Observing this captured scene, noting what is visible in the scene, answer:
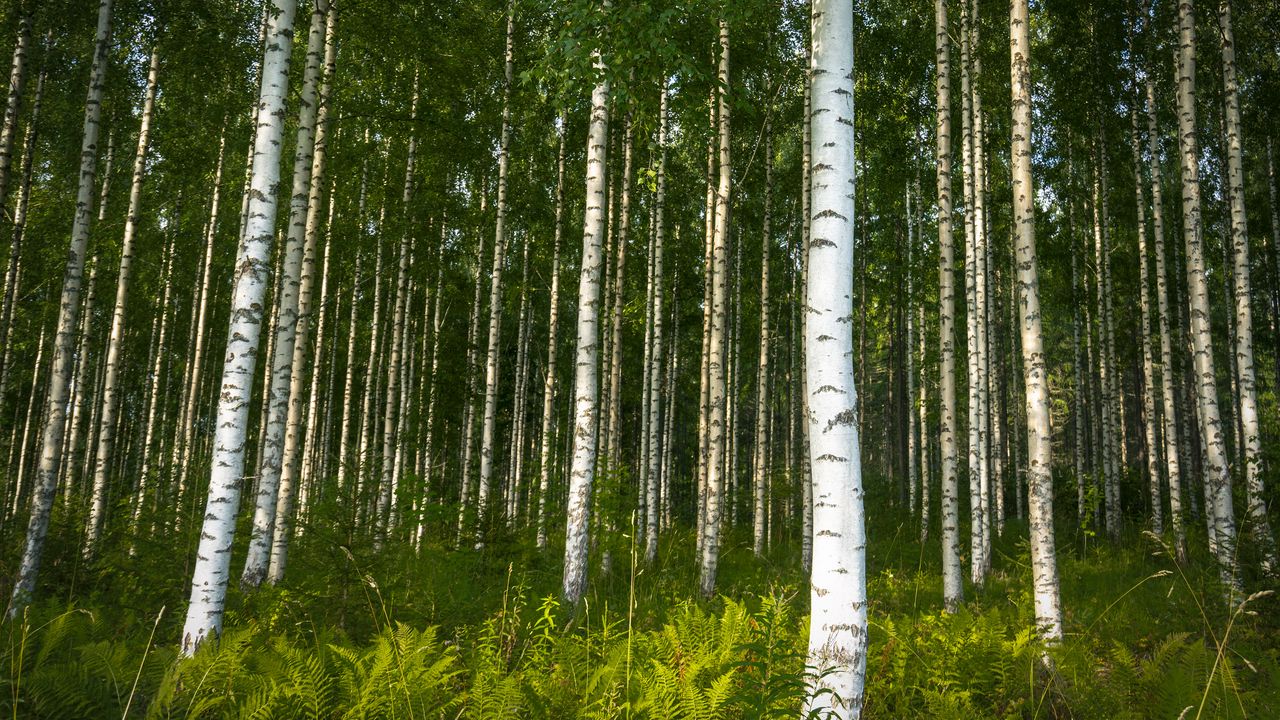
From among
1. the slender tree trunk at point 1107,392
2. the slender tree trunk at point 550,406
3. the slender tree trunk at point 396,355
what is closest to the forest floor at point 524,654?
the slender tree trunk at point 550,406

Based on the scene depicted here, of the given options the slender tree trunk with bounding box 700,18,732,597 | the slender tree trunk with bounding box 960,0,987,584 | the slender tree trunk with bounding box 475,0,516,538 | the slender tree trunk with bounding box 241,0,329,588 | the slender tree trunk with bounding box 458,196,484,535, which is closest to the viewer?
the slender tree trunk with bounding box 241,0,329,588

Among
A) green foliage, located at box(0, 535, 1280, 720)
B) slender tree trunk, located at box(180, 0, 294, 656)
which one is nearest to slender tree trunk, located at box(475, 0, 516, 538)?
green foliage, located at box(0, 535, 1280, 720)

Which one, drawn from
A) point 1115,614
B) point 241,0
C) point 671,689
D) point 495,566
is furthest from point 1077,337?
point 241,0

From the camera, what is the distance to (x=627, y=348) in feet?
75.1

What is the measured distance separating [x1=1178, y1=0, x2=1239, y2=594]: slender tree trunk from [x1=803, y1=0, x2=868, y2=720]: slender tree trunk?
709 cm

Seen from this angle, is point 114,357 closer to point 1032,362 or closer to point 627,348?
point 1032,362

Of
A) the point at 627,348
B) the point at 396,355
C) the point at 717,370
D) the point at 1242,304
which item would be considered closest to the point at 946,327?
the point at 717,370

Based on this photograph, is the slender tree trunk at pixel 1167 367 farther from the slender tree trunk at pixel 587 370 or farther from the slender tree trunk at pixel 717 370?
the slender tree trunk at pixel 587 370

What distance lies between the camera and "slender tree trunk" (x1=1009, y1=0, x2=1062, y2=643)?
5570mm

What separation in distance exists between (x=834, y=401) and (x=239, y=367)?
4320 mm

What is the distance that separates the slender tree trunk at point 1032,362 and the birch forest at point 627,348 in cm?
4

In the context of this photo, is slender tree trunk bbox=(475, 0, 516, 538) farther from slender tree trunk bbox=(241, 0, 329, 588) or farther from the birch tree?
the birch tree

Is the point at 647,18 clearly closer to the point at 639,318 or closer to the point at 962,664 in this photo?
the point at 962,664

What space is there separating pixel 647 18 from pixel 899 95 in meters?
10.6
